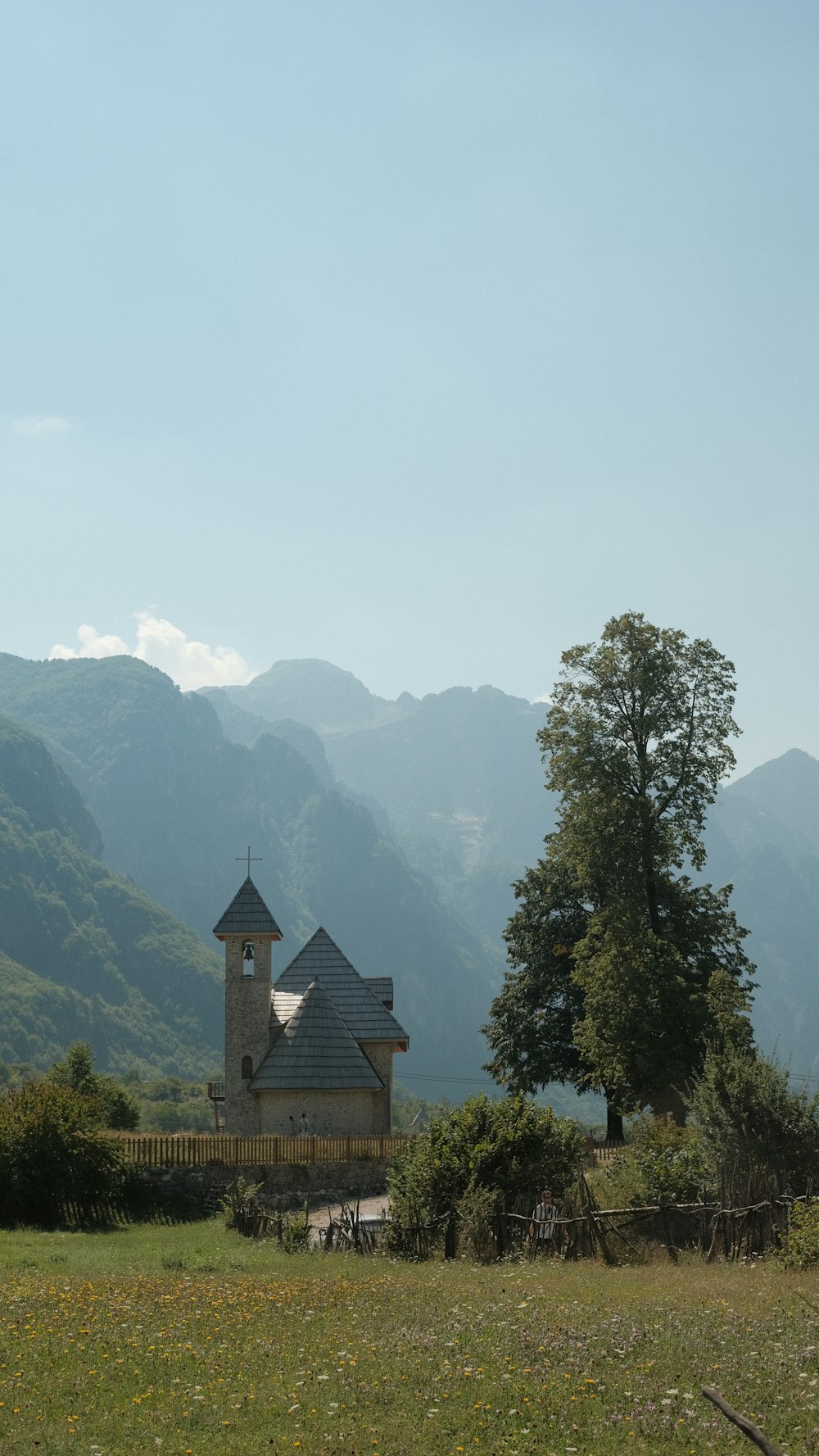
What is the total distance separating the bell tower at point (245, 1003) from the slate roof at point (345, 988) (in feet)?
8.02

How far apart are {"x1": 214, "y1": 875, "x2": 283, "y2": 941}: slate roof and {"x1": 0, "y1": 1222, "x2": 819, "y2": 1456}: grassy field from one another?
27.3 metres

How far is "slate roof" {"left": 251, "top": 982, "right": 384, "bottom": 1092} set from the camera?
42.4 m

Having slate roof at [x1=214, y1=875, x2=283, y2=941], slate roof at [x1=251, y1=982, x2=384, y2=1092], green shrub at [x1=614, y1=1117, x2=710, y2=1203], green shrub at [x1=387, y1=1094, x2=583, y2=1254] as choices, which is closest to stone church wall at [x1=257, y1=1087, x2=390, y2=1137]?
slate roof at [x1=251, y1=982, x2=384, y2=1092]

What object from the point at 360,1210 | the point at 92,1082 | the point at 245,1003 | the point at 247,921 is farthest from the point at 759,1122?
the point at 92,1082

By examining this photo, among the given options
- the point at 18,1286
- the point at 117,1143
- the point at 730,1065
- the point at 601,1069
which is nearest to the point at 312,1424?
the point at 18,1286

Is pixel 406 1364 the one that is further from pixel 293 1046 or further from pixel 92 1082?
pixel 92 1082

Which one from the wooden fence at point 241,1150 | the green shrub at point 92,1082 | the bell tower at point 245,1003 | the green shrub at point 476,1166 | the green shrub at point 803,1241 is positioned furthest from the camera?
the green shrub at point 92,1082

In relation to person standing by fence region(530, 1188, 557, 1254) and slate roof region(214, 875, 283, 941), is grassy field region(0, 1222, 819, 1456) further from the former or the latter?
slate roof region(214, 875, 283, 941)

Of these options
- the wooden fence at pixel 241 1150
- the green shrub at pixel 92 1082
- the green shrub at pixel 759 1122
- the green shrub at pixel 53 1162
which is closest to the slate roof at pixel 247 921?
the wooden fence at pixel 241 1150

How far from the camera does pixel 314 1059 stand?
42.9 meters

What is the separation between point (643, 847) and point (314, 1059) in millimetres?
13931

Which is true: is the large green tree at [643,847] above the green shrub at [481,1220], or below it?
above

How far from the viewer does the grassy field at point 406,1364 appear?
10688 mm

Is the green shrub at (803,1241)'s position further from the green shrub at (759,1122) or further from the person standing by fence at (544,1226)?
the person standing by fence at (544,1226)
